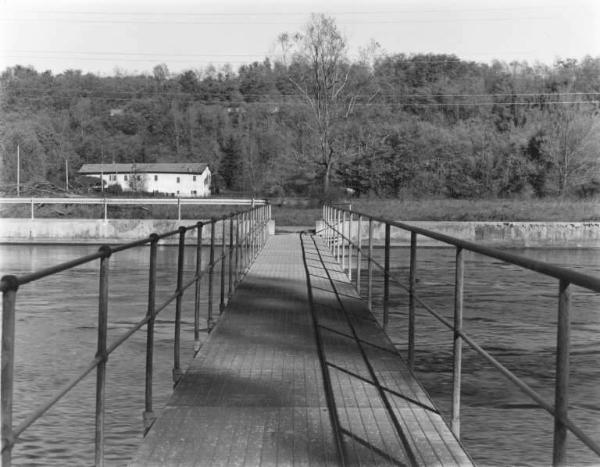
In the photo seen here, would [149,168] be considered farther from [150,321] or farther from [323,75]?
[150,321]

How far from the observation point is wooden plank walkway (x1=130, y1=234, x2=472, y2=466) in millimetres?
4344

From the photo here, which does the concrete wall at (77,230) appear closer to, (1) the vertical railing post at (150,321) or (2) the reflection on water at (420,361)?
(2) the reflection on water at (420,361)

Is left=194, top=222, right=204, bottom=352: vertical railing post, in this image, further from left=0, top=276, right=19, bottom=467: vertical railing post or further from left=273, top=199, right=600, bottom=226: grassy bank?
left=273, top=199, right=600, bottom=226: grassy bank

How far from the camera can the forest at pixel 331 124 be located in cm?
5091

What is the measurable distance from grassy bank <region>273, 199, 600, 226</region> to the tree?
7.73 m

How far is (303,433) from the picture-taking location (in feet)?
15.4

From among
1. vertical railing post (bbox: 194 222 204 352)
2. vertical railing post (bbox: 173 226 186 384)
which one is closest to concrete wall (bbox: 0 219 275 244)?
vertical railing post (bbox: 194 222 204 352)

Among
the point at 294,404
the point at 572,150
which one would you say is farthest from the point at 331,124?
the point at 294,404

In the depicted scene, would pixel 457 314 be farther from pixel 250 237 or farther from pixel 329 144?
pixel 329 144

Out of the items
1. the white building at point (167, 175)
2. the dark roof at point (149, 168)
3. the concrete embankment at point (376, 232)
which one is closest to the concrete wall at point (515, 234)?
the concrete embankment at point (376, 232)

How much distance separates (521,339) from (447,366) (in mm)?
2292

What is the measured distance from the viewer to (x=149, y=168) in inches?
4301

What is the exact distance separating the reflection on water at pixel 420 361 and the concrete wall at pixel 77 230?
11.4 meters

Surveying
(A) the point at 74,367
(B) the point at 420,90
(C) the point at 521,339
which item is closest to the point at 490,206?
(C) the point at 521,339
